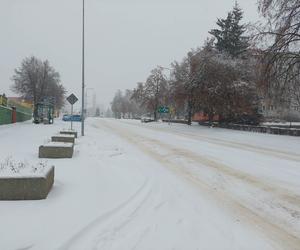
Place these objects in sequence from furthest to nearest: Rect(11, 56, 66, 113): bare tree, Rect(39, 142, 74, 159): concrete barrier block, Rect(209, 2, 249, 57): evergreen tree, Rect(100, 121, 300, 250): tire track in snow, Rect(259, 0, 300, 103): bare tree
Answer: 1. Rect(11, 56, 66, 113): bare tree
2. Rect(209, 2, 249, 57): evergreen tree
3. Rect(259, 0, 300, 103): bare tree
4. Rect(39, 142, 74, 159): concrete barrier block
5. Rect(100, 121, 300, 250): tire track in snow

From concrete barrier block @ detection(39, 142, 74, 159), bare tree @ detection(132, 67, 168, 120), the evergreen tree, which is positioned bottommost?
concrete barrier block @ detection(39, 142, 74, 159)

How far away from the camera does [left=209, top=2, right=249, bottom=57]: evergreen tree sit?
2312 inches

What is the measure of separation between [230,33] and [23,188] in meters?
54.7

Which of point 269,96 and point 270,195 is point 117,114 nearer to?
point 269,96

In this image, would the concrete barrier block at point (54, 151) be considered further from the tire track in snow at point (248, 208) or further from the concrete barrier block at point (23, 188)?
the concrete barrier block at point (23, 188)

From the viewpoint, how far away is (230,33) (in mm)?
58781

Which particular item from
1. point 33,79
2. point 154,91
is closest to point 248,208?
point 33,79

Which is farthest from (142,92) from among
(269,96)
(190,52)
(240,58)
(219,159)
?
(219,159)

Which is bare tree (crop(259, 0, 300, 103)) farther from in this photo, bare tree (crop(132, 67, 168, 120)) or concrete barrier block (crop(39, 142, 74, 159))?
bare tree (crop(132, 67, 168, 120))

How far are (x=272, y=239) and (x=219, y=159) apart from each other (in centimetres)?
1026

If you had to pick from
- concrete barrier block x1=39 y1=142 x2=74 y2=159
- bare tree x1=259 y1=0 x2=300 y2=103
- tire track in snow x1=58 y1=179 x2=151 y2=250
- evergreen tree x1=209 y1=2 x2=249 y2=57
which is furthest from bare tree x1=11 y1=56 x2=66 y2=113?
tire track in snow x1=58 y1=179 x2=151 y2=250

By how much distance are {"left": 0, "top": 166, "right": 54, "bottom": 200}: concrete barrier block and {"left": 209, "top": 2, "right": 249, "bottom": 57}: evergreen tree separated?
5304 cm

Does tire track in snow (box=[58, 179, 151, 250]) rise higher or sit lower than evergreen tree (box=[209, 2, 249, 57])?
lower

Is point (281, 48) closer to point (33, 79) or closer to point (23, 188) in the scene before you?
point (23, 188)
